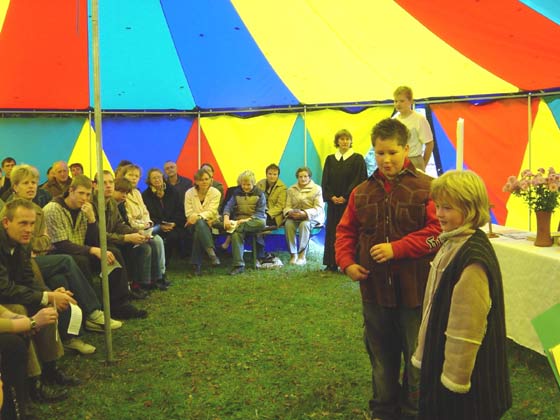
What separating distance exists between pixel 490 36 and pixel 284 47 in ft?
7.09

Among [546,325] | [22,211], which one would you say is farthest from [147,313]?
[546,325]

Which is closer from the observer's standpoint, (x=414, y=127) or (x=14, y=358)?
(x=14, y=358)

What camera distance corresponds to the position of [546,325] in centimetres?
202

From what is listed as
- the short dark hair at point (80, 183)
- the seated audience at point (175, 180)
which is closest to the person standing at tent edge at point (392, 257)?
the short dark hair at point (80, 183)

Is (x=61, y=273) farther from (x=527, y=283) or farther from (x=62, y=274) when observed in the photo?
(x=527, y=283)

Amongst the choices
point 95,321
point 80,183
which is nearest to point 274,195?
point 80,183

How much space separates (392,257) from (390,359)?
47cm

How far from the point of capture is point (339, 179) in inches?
222

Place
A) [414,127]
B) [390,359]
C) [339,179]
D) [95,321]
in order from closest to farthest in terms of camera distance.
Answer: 1. [390,359]
2. [95,321]
3. [414,127]
4. [339,179]

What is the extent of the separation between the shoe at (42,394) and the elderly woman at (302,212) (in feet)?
12.3

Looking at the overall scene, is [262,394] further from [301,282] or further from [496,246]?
[301,282]

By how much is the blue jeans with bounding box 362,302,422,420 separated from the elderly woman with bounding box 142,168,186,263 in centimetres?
389

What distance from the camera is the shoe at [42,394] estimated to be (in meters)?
2.69

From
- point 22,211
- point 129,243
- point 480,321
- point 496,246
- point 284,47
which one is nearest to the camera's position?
point 480,321
